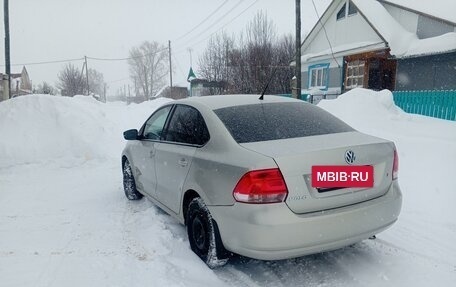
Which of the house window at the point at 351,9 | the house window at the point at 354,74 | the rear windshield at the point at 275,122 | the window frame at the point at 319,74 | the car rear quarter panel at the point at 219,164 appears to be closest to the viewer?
the car rear quarter panel at the point at 219,164

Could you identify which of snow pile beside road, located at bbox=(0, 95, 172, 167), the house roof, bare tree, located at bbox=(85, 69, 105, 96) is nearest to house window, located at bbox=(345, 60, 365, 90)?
the house roof

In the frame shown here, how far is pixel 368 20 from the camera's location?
1880 cm

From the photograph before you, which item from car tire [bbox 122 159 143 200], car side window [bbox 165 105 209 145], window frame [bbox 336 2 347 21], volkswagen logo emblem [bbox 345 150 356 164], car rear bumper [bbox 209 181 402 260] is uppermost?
window frame [bbox 336 2 347 21]

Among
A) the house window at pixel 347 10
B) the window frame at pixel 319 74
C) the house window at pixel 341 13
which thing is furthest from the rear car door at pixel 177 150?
the house window at pixel 341 13

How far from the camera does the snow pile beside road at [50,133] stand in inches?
326

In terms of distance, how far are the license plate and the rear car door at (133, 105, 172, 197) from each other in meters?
2.24

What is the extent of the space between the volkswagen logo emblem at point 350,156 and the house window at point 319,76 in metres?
21.4

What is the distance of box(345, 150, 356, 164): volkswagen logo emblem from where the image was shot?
111 inches

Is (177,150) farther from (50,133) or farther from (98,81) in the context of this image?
(98,81)

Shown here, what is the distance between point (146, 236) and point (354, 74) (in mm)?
19545

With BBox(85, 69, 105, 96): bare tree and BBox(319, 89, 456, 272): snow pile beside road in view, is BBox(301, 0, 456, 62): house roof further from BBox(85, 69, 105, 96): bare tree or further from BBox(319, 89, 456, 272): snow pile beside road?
BBox(85, 69, 105, 96): bare tree

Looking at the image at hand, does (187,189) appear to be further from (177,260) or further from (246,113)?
(246,113)

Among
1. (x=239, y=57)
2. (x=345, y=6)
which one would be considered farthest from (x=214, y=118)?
(x=239, y=57)

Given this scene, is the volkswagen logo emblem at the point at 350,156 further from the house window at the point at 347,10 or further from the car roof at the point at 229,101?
the house window at the point at 347,10
